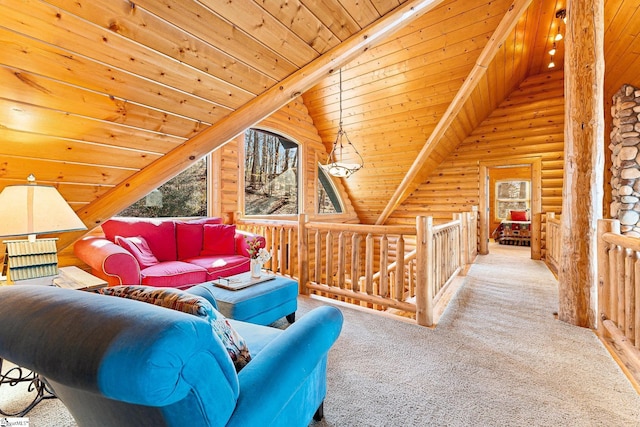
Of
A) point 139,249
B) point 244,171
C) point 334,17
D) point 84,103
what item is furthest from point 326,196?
point 84,103

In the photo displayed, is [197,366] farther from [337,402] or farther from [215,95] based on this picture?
[215,95]

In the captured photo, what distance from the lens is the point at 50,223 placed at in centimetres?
166

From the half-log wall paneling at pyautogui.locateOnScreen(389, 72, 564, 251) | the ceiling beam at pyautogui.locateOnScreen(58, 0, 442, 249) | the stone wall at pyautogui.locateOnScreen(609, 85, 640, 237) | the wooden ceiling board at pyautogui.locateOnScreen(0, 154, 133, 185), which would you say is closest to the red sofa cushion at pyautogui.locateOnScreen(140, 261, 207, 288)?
the ceiling beam at pyautogui.locateOnScreen(58, 0, 442, 249)

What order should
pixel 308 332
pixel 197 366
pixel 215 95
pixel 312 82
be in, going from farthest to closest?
1. pixel 312 82
2. pixel 215 95
3. pixel 308 332
4. pixel 197 366

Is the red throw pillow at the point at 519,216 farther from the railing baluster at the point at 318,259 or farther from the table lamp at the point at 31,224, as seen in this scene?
the table lamp at the point at 31,224

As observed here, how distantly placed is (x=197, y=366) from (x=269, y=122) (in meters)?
4.79

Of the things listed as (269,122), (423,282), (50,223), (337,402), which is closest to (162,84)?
(50,223)

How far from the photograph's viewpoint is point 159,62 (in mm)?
1905

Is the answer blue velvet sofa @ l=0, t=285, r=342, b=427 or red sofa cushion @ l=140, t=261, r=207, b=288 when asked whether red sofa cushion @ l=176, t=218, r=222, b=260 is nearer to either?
red sofa cushion @ l=140, t=261, r=207, b=288

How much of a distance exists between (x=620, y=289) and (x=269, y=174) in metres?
4.64

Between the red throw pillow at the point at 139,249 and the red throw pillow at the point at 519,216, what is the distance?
32.6ft

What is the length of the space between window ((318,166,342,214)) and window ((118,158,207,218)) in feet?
9.01

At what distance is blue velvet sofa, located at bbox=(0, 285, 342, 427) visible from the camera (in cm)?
54

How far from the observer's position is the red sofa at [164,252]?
93.1 inches
